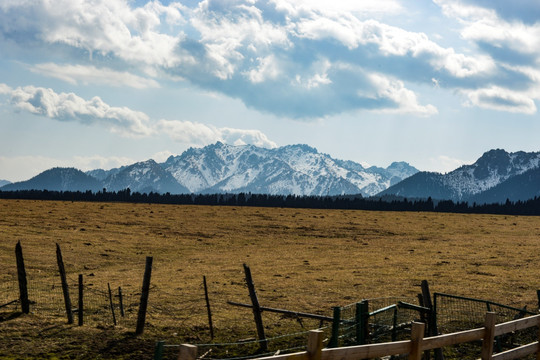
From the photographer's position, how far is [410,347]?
948 centimetres

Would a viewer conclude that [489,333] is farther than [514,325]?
No

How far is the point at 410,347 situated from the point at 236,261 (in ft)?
144

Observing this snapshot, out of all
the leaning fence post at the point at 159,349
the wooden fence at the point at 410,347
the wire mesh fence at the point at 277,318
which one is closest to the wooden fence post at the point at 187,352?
the wooden fence at the point at 410,347

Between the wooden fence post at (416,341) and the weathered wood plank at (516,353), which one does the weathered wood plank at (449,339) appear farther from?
the weathered wood plank at (516,353)

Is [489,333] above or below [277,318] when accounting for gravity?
above

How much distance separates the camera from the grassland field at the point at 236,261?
74.8 feet

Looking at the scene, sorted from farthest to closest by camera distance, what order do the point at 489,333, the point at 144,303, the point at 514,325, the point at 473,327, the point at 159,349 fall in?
the point at 473,327
the point at 144,303
the point at 514,325
the point at 489,333
the point at 159,349

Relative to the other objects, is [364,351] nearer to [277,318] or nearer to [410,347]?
[410,347]

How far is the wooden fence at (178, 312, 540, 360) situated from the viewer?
7332 mm

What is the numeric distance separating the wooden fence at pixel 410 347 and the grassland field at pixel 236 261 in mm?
12097

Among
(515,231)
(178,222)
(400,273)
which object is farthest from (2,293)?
(515,231)

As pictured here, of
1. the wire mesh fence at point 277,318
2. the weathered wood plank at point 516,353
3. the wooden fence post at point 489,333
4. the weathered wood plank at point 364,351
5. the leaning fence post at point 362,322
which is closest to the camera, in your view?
the weathered wood plank at point 364,351

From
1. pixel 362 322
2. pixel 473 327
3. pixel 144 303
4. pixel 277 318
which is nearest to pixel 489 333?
pixel 362 322

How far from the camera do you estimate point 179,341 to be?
21.7m
